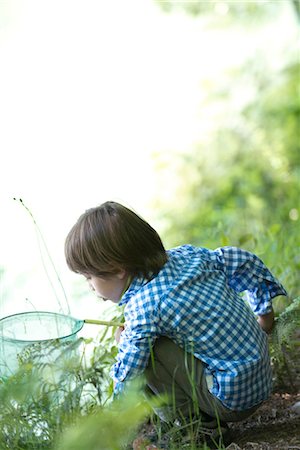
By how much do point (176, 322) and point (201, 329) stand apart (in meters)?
0.09

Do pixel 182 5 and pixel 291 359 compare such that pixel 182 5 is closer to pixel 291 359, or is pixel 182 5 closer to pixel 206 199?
pixel 206 199

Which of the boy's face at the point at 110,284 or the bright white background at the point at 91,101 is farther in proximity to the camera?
the bright white background at the point at 91,101

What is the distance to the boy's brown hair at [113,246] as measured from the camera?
105 inches

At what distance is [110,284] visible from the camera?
274 centimetres

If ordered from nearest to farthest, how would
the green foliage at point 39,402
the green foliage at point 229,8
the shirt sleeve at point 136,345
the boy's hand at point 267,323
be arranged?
the green foliage at point 39,402, the shirt sleeve at point 136,345, the boy's hand at point 267,323, the green foliage at point 229,8

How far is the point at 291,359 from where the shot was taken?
3086 mm

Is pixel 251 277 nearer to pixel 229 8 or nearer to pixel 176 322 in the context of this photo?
pixel 176 322

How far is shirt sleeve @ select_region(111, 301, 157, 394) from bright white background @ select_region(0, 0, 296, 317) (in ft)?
6.50

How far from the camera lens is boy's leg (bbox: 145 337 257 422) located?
8.48 ft

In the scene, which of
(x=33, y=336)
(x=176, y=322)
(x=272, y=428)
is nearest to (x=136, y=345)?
(x=176, y=322)

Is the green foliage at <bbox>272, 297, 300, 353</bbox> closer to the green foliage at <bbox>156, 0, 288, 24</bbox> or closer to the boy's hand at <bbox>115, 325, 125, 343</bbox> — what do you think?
the boy's hand at <bbox>115, 325, 125, 343</bbox>

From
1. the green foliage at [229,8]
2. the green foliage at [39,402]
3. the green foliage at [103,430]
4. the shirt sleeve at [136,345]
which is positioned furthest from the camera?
the green foliage at [229,8]

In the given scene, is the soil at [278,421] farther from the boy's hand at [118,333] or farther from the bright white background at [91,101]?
the bright white background at [91,101]

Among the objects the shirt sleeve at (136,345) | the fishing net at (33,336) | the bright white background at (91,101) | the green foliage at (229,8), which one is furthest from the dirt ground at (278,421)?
the green foliage at (229,8)
